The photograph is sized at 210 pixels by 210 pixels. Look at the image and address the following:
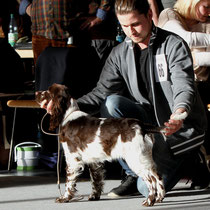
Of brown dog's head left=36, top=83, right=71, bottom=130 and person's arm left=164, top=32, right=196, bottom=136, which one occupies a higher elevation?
person's arm left=164, top=32, right=196, bottom=136

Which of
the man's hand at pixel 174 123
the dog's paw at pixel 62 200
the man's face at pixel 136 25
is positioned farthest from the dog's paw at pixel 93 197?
the man's face at pixel 136 25

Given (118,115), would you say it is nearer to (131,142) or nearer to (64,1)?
(131,142)

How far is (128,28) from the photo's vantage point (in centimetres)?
323

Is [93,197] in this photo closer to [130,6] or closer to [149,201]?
[149,201]

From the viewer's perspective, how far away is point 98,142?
3068 millimetres

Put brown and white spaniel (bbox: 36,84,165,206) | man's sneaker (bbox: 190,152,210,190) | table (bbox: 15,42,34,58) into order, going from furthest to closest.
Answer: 1. table (bbox: 15,42,34,58)
2. man's sneaker (bbox: 190,152,210,190)
3. brown and white spaniel (bbox: 36,84,165,206)

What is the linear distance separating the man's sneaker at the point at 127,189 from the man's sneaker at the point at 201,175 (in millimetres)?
431

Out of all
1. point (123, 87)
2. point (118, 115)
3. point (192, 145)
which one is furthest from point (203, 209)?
point (123, 87)

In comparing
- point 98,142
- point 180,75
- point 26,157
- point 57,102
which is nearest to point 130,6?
point 180,75

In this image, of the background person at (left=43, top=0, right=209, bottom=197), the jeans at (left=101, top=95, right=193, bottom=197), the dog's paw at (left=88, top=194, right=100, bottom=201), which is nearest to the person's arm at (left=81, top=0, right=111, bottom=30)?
the background person at (left=43, top=0, right=209, bottom=197)

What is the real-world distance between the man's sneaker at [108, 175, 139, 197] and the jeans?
0.04m

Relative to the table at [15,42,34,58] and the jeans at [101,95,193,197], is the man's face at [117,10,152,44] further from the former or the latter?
the table at [15,42,34,58]

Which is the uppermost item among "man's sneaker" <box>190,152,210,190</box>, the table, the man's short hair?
the man's short hair

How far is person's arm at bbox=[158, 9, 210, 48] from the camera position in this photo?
4219mm
